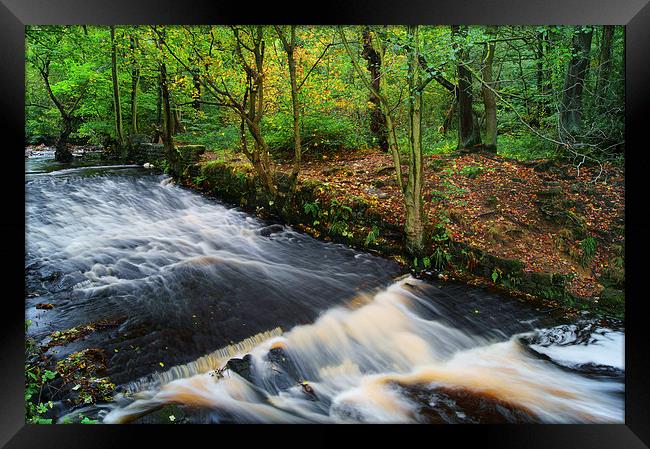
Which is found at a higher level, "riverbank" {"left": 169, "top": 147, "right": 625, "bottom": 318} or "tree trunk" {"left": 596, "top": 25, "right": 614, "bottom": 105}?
"tree trunk" {"left": 596, "top": 25, "right": 614, "bottom": 105}

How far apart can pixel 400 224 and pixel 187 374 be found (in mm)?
2112

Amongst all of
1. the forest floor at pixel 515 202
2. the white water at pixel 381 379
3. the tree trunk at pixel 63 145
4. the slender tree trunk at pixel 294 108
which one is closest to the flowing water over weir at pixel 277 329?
the white water at pixel 381 379

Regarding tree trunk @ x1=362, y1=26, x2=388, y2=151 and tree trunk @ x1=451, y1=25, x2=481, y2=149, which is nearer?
tree trunk @ x1=362, y1=26, x2=388, y2=151

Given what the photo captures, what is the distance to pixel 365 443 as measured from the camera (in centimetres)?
262

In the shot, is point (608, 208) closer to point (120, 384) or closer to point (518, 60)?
point (518, 60)

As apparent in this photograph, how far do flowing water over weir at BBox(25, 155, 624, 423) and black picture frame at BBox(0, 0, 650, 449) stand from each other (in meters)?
0.10

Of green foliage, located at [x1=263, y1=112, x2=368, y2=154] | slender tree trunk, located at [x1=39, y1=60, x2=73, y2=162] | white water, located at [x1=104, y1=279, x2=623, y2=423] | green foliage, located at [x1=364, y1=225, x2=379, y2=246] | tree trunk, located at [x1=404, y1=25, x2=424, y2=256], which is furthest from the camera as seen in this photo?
green foliage, located at [x1=263, y1=112, x2=368, y2=154]

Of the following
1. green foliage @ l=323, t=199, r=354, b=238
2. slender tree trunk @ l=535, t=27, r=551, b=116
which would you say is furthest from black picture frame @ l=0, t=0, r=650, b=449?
green foliage @ l=323, t=199, r=354, b=238

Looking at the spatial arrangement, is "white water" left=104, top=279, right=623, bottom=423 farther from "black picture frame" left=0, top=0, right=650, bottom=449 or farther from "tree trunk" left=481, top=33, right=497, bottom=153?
"tree trunk" left=481, top=33, right=497, bottom=153

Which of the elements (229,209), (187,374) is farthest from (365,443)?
(229,209)

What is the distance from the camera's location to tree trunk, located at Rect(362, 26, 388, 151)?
3398mm

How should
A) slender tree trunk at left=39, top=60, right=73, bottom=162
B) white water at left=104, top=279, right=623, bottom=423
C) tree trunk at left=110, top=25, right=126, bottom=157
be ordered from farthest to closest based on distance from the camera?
tree trunk at left=110, top=25, right=126, bottom=157 < slender tree trunk at left=39, top=60, right=73, bottom=162 < white water at left=104, top=279, right=623, bottom=423

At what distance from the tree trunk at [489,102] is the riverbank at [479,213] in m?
0.17

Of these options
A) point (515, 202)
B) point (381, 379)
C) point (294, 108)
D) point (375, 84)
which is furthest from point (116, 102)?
point (515, 202)
